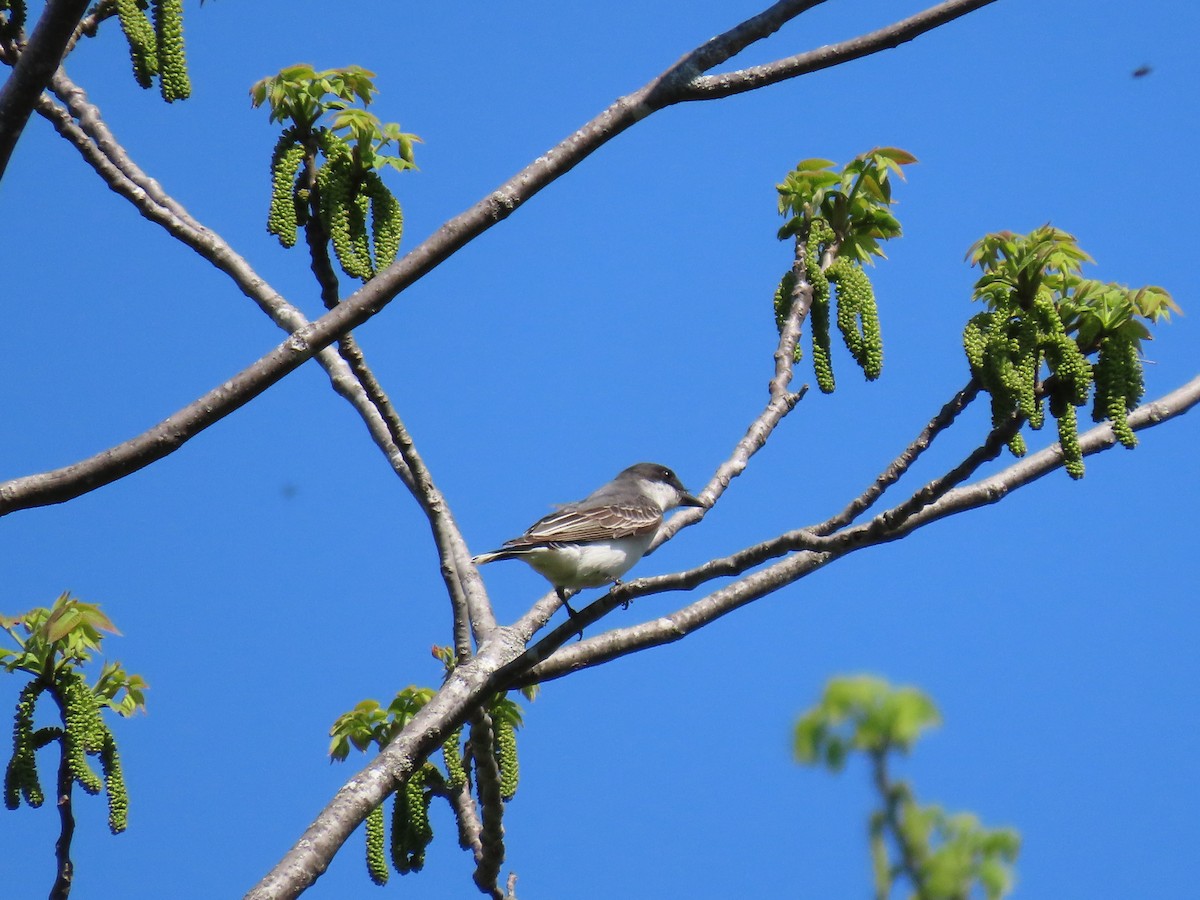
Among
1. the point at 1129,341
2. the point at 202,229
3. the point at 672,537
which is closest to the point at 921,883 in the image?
the point at 672,537

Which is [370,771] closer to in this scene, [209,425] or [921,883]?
[209,425]

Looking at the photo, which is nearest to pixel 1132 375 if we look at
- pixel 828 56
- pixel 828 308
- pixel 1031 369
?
pixel 1031 369

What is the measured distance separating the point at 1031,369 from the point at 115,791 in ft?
15.6

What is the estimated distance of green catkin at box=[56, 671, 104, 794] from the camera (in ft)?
19.8

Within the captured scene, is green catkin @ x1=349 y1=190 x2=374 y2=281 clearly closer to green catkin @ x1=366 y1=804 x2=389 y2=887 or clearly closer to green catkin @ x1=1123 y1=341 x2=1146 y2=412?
green catkin @ x1=366 y1=804 x2=389 y2=887

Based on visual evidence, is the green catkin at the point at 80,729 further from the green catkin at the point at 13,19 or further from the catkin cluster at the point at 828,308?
the catkin cluster at the point at 828,308

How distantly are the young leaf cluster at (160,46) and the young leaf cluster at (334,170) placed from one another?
1.09 metres

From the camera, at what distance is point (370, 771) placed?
211 inches

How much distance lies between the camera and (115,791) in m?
6.18

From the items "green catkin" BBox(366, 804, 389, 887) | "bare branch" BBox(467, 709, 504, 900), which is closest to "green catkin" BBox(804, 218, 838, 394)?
"bare branch" BBox(467, 709, 504, 900)

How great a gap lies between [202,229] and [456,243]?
10.5ft

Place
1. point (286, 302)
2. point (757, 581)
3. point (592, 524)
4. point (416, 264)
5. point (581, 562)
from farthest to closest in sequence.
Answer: point (592, 524) < point (581, 562) < point (286, 302) < point (757, 581) < point (416, 264)

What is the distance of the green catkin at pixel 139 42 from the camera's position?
5.18 m

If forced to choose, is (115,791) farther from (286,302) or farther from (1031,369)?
(1031,369)
